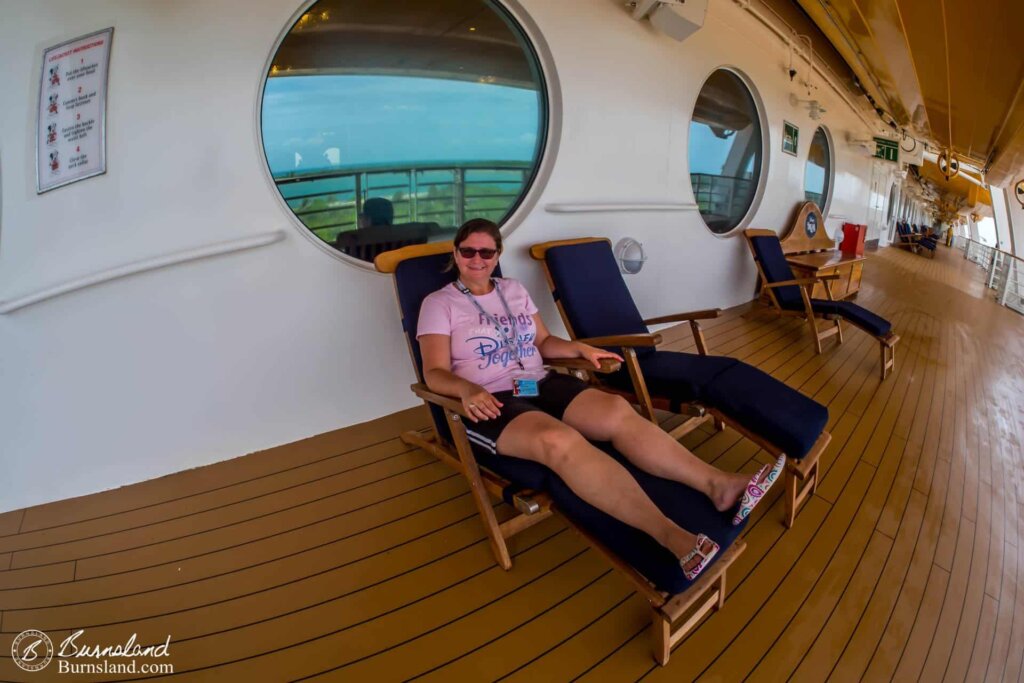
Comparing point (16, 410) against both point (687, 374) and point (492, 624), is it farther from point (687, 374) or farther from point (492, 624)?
point (687, 374)

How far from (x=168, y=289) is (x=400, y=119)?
132cm

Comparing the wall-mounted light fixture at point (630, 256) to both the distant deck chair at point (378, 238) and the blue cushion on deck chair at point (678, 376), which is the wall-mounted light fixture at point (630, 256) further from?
the distant deck chair at point (378, 238)

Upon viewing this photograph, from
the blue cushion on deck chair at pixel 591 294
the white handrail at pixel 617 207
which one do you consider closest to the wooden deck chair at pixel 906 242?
the white handrail at pixel 617 207

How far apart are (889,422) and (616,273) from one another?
5.63 ft

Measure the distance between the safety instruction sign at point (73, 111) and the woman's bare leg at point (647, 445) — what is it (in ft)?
6.39

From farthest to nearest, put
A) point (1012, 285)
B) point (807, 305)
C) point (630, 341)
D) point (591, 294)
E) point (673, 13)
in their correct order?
point (1012, 285) < point (807, 305) < point (673, 13) < point (591, 294) < point (630, 341)

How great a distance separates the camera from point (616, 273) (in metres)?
2.62

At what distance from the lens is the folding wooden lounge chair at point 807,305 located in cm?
307

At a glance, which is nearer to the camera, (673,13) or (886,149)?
(673,13)

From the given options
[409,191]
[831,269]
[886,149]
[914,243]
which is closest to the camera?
[409,191]

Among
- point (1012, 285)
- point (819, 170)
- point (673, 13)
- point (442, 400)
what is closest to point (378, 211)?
point (442, 400)

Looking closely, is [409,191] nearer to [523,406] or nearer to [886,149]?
[523,406]

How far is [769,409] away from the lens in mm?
1688

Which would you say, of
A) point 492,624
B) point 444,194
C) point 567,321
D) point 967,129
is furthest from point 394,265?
point 967,129
